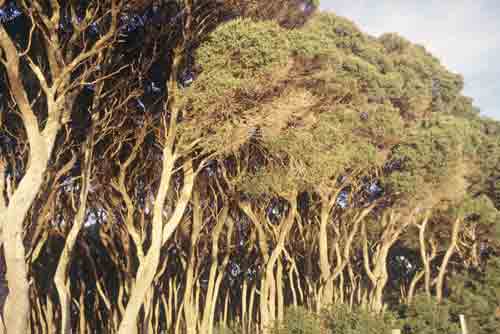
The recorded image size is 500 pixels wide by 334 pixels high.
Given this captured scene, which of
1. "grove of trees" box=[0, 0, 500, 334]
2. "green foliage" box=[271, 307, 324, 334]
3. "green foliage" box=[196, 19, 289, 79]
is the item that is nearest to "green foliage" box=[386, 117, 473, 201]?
"grove of trees" box=[0, 0, 500, 334]

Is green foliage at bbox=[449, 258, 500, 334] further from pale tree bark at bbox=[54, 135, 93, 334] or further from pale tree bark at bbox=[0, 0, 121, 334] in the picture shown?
pale tree bark at bbox=[0, 0, 121, 334]

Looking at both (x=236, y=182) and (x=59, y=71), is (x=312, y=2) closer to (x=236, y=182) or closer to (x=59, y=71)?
(x=236, y=182)

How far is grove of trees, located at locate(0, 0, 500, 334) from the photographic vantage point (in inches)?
406

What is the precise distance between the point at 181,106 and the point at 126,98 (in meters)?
1.66

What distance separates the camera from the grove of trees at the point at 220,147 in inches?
406

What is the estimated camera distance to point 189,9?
11.3m

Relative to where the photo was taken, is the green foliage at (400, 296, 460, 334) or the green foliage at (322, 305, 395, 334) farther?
the green foliage at (400, 296, 460, 334)

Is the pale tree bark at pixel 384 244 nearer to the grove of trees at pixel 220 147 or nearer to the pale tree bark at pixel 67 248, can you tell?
the grove of trees at pixel 220 147

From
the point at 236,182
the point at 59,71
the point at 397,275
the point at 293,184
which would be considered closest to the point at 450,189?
the point at 293,184

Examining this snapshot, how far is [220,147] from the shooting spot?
39.3 ft

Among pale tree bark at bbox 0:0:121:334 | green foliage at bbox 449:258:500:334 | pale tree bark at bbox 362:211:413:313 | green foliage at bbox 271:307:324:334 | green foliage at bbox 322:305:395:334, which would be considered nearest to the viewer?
pale tree bark at bbox 0:0:121:334

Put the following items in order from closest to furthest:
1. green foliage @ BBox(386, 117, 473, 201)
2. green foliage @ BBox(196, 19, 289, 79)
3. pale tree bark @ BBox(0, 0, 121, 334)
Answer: pale tree bark @ BBox(0, 0, 121, 334)
green foliage @ BBox(196, 19, 289, 79)
green foliage @ BBox(386, 117, 473, 201)

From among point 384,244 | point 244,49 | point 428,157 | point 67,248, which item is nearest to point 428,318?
point 384,244

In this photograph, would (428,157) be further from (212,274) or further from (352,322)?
(212,274)
